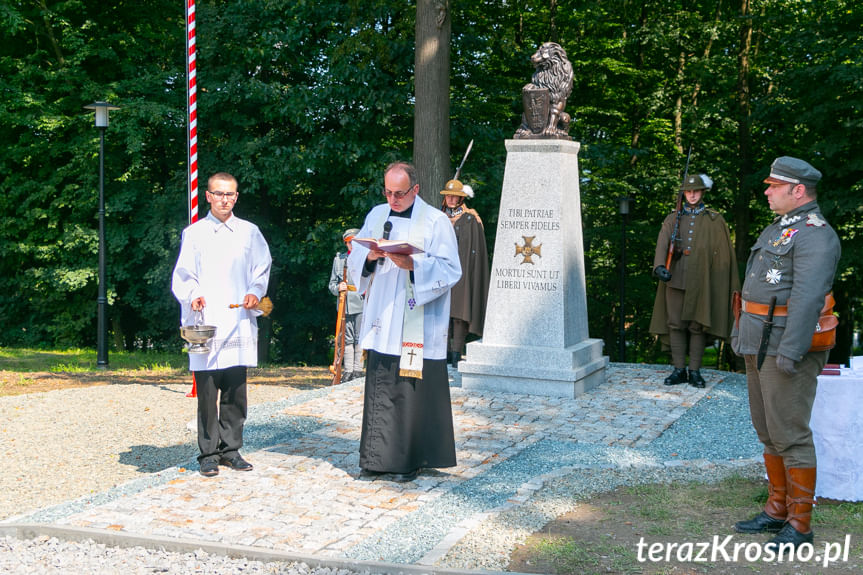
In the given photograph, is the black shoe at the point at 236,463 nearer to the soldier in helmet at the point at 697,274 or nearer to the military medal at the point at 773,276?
the military medal at the point at 773,276

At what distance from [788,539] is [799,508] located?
0.57 feet

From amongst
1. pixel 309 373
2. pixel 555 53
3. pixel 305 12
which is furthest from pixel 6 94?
pixel 555 53

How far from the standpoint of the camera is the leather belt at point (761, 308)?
4.81 meters

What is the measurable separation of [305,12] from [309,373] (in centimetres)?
762

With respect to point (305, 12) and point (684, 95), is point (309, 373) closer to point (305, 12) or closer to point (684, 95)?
point (305, 12)

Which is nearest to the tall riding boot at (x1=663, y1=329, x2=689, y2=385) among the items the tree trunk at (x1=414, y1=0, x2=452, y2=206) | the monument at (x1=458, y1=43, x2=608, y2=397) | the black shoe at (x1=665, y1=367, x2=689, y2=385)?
the black shoe at (x1=665, y1=367, x2=689, y2=385)

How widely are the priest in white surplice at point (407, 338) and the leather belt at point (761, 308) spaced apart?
6.25ft

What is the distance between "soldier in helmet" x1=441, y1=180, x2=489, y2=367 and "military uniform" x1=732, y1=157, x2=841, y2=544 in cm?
651

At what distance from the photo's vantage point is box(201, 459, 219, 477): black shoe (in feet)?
20.1

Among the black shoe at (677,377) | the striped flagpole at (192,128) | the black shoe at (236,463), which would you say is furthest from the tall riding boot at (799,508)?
the striped flagpole at (192,128)

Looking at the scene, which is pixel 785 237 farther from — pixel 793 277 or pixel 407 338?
pixel 407 338

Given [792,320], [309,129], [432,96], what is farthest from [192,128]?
[309,129]

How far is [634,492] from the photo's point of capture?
5.80 meters

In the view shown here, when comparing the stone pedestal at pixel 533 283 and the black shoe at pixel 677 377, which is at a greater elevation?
the stone pedestal at pixel 533 283
